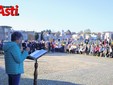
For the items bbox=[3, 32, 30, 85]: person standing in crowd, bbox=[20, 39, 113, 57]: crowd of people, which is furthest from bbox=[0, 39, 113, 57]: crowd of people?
bbox=[3, 32, 30, 85]: person standing in crowd

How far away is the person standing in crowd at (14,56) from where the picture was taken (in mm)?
5816

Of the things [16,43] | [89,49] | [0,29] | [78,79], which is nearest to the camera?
[16,43]

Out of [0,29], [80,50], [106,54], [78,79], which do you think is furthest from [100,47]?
[0,29]

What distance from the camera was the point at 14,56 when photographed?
19.1ft

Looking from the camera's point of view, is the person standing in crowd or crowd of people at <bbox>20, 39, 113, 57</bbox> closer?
the person standing in crowd

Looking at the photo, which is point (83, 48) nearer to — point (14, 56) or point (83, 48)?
point (83, 48)

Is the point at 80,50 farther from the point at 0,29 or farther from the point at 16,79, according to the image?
the point at 16,79

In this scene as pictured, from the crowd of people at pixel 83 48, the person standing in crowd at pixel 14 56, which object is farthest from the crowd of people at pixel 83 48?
the person standing in crowd at pixel 14 56

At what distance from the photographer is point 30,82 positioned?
34.6 ft

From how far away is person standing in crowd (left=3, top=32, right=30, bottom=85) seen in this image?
5816 millimetres

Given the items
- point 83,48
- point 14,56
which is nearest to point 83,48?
point 83,48

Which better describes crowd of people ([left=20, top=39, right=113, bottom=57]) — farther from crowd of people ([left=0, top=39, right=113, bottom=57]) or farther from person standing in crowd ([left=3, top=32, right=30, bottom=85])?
person standing in crowd ([left=3, top=32, right=30, bottom=85])

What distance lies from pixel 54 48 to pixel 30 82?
23176 millimetres

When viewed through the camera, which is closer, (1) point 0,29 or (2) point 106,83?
(2) point 106,83
